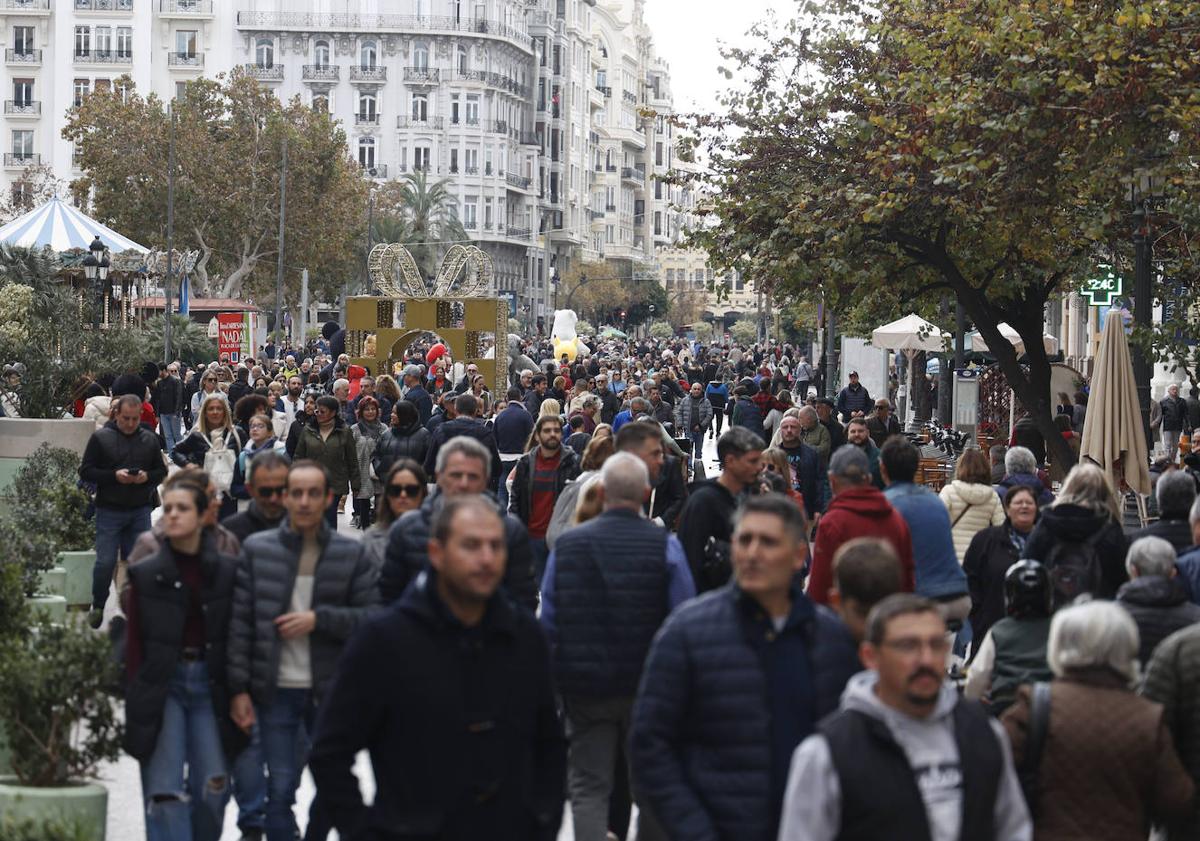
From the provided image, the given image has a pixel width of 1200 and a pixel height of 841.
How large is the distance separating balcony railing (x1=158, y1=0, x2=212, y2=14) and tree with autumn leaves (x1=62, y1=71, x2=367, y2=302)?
34870 mm

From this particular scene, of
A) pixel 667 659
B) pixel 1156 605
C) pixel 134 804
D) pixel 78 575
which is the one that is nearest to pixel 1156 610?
pixel 1156 605

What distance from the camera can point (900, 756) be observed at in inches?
187

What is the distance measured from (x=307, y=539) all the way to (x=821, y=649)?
2.56 metres

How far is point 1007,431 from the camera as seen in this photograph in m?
32.0

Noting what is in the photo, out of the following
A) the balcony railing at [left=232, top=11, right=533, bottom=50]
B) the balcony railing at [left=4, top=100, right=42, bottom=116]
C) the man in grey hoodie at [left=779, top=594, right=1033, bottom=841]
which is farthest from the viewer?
the balcony railing at [left=232, top=11, right=533, bottom=50]

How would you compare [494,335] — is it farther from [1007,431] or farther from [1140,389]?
[1140,389]

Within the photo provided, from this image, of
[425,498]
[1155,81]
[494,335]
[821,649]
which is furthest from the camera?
[494,335]

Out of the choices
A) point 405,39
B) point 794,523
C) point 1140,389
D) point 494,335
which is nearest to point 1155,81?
point 1140,389

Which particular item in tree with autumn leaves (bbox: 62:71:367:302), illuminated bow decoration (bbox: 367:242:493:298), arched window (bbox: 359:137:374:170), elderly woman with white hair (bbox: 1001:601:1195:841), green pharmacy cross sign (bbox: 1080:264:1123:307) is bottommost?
elderly woman with white hair (bbox: 1001:601:1195:841)

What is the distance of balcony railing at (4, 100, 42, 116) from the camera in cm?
10181

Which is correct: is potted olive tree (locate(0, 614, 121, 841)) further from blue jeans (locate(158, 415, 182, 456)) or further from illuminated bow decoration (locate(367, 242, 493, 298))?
illuminated bow decoration (locate(367, 242, 493, 298))

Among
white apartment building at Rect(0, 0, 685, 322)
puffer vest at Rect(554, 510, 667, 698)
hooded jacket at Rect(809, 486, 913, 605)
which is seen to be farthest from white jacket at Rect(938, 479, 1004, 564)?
white apartment building at Rect(0, 0, 685, 322)

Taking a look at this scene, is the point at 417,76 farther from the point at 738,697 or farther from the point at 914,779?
the point at 914,779

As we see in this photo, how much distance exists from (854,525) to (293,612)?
Answer: 2.33 metres
